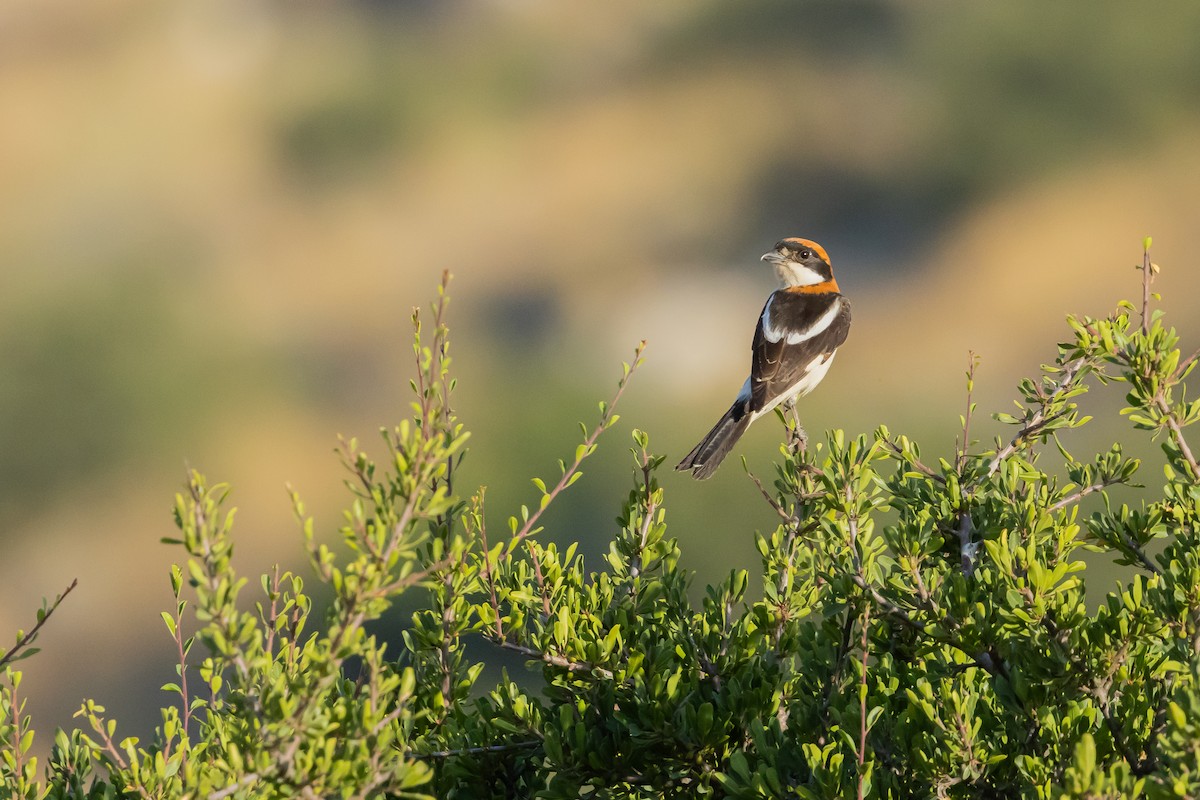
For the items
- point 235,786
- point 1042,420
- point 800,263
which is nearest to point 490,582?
point 235,786

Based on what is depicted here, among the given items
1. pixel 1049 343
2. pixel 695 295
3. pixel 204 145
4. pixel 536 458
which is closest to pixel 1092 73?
pixel 1049 343

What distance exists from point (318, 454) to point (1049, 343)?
13883 mm

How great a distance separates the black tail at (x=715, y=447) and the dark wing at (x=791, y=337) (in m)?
0.14

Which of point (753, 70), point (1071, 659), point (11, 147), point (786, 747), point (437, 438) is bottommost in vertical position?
point (786, 747)

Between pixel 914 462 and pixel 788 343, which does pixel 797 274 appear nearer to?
pixel 788 343

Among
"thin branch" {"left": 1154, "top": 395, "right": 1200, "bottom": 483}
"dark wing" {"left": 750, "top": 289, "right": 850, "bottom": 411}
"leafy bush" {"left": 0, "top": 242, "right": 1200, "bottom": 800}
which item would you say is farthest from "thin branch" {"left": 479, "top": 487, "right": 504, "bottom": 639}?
"dark wing" {"left": 750, "top": 289, "right": 850, "bottom": 411}

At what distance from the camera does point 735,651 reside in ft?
10.1

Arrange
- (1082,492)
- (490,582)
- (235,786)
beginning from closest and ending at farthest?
1. (235,786)
2. (490,582)
3. (1082,492)

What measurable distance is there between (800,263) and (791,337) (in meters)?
1.14

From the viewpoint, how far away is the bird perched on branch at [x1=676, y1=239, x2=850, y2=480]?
6.16 metres

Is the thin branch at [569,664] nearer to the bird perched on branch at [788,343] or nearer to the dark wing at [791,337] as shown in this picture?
the bird perched on branch at [788,343]

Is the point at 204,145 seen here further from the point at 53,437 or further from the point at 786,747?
the point at 786,747

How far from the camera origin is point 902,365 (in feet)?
82.3

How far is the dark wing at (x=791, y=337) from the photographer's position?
6.66m
